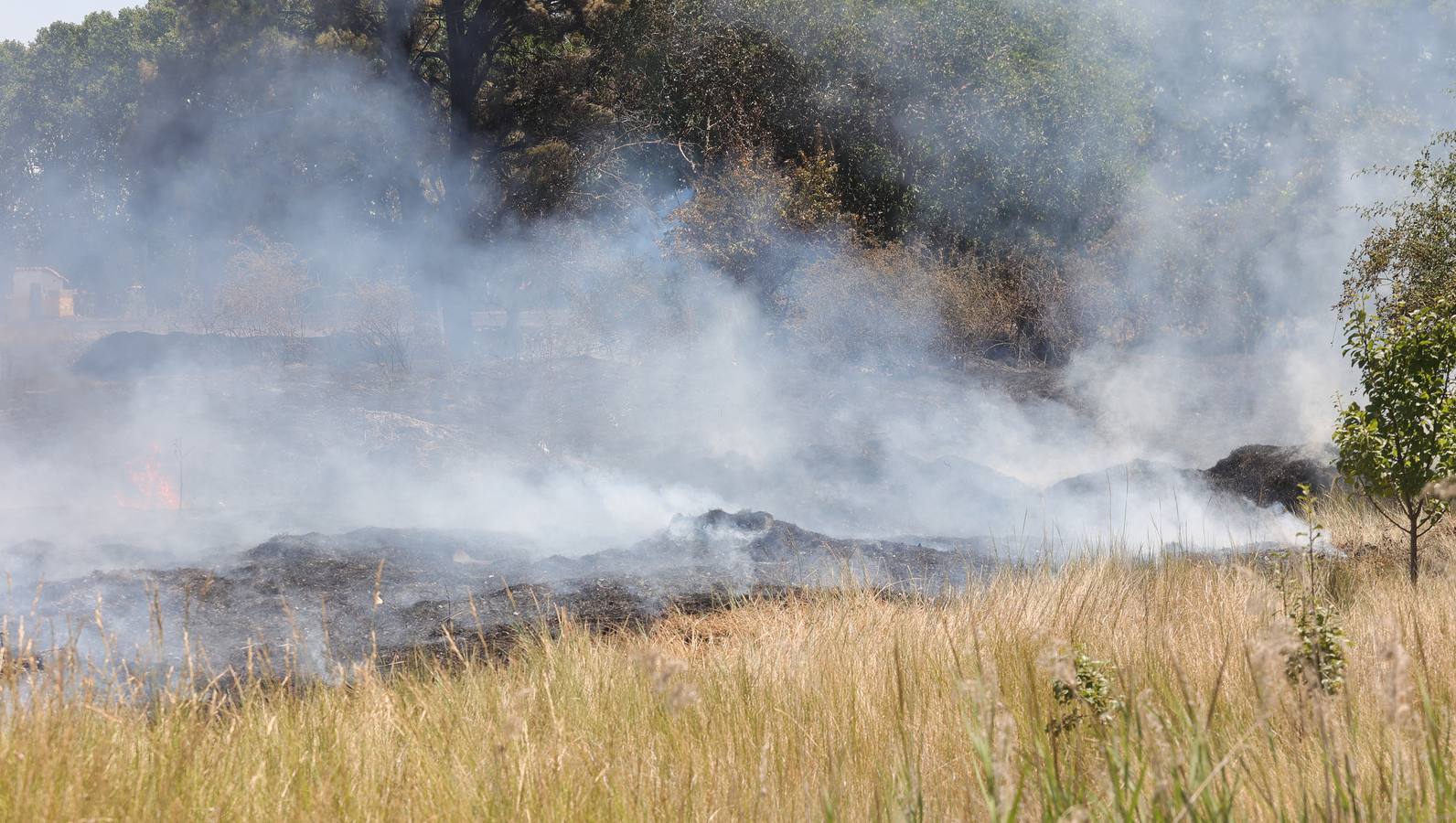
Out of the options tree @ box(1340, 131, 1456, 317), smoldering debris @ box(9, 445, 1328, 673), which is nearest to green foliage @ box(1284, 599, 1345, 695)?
smoldering debris @ box(9, 445, 1328, 673)

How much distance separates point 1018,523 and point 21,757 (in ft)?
31.2

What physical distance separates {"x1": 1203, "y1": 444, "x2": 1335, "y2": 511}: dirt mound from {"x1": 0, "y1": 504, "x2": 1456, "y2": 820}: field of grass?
724 centimetres

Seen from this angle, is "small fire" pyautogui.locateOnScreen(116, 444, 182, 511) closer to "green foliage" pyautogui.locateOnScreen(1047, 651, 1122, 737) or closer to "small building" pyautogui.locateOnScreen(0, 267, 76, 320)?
"green foliage" pyautogui.locateOnScreen(1047, 651, 1122, 737)

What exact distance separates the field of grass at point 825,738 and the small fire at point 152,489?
7.32 m

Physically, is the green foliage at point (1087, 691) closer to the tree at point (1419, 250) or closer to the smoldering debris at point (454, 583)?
the smoldering debris at point (454, 583)

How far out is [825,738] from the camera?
2643 millimetres

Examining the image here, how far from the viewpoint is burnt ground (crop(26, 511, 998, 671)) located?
5.76 metres

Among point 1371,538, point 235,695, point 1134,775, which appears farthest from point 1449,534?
point 235,695

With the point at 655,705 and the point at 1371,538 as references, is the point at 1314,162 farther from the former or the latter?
the point at 655,705

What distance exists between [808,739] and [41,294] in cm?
2910

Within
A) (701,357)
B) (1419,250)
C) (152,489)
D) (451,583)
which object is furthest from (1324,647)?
(701,357)

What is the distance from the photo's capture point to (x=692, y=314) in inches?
627

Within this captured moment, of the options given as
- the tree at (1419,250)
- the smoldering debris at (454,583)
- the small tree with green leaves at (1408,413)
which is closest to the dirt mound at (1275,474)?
the tree at (1419,250)

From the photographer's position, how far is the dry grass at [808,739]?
193 cm
